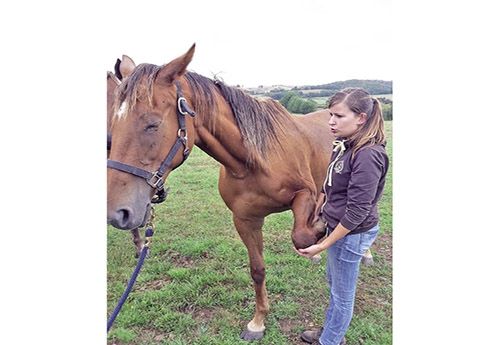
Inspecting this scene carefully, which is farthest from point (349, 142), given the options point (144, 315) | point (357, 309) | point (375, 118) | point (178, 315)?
point (144, 315)

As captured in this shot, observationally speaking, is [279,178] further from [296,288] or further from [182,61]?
[296,288]

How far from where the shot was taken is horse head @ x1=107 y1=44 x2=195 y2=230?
1.32 metres

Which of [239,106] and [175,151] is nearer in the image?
[175,151]

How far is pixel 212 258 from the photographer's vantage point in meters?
3.29

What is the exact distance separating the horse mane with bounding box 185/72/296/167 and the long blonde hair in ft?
1.63

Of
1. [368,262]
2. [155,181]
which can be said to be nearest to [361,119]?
[155,181]

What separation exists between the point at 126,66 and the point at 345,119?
4.65 ft

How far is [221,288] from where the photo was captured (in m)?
2.80

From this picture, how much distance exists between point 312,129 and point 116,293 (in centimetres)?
234

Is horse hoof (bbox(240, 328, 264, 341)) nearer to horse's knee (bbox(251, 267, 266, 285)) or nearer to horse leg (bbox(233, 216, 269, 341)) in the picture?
horse leg (bbox(233, 216, 269, 341))

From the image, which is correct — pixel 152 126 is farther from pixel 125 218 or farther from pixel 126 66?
pixel 126 66

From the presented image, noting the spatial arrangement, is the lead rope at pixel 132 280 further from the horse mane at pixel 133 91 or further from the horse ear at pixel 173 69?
the horse ear at pixel 173 69

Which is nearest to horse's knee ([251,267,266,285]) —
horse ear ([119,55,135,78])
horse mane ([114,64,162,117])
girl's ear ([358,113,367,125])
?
girl's ear ([358,113,367,125])

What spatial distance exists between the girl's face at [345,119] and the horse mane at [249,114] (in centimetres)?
48
